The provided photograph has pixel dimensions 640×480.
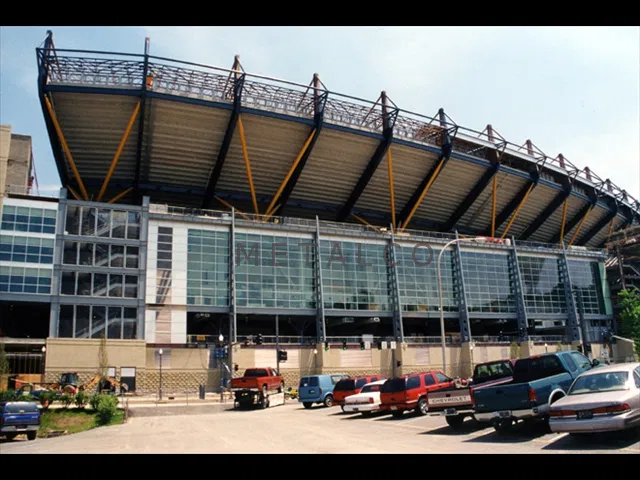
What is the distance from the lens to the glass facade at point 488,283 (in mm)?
70312

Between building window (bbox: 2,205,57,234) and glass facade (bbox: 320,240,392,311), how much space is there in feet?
89.5

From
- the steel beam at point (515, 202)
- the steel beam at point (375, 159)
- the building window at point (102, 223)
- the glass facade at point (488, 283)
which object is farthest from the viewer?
the steel beam at point (515, 202)

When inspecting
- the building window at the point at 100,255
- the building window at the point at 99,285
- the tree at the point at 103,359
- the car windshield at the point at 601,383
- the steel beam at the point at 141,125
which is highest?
the steel beam at the point at 141,125

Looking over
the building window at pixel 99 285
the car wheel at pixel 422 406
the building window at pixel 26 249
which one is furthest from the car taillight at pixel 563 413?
the building window at pixel 26 249

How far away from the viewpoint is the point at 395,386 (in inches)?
926

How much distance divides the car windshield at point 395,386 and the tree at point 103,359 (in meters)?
32.3

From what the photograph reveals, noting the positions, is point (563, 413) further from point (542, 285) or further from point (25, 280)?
point (542, 285)

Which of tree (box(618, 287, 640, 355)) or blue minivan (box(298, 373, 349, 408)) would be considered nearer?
blue minivan (box(298, 373, 349, 408))

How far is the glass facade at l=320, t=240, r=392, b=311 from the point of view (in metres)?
62.6

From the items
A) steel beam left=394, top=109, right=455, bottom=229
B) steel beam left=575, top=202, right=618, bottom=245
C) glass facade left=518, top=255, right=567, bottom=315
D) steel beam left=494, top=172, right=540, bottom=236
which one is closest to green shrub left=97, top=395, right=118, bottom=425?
steel beam left=394, top=109, right=455, bottom=229

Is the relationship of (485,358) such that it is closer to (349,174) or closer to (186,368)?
(349,174)

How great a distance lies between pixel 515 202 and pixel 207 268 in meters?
45.8

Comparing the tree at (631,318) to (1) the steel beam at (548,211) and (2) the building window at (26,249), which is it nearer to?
(1) the steel beam at (548,211)

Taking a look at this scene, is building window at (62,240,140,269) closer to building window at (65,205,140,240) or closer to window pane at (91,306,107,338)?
building window at (65,205,140,240)
